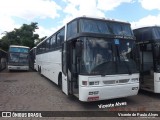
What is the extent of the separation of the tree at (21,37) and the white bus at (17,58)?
1959cm

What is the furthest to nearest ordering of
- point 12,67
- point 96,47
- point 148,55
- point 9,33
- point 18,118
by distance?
point 9,33, point 12,67, point 148,55, point 96,47, point 18,118

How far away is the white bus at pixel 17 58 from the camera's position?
22656 mm

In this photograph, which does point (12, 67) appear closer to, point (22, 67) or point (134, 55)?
point (22, 67)

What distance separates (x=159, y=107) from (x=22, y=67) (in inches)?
726

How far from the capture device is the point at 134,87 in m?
7.66

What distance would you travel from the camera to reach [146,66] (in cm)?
1017

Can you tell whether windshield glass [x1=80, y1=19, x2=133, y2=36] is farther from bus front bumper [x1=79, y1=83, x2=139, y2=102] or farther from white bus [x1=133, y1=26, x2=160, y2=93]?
bus front bumper [x1=79, y1=83, x2=139, y2=102]

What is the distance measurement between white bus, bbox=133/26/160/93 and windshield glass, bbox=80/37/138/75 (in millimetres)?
1385

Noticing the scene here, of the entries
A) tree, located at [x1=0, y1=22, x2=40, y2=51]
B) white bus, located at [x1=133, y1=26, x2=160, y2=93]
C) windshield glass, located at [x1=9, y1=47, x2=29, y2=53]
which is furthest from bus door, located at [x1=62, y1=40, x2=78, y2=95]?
tree, located at [x1=0, y1=22, x2=40, y2=51]

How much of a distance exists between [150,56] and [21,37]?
37900 millimetres

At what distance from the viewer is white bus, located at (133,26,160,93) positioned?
27.8 ft

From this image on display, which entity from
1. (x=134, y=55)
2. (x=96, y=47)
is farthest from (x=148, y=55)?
(x=96, y=47)

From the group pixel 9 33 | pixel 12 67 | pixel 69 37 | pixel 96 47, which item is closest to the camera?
pixel 96 47

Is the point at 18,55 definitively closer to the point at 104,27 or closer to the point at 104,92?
the point at 104,27
